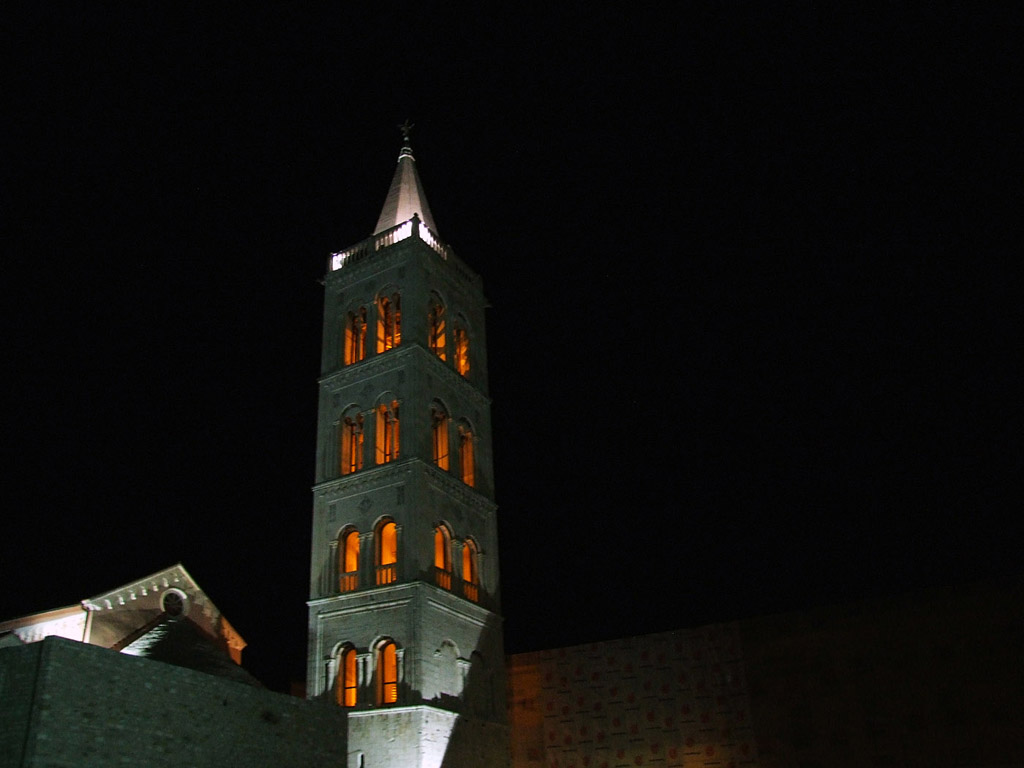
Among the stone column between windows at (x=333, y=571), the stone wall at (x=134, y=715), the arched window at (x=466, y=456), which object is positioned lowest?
the stone wall at (x=134, y=715)

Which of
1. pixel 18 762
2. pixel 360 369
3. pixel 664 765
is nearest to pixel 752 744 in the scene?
pixel 664 765

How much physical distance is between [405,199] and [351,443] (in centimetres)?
1124

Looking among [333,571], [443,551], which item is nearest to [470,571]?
[443,551]

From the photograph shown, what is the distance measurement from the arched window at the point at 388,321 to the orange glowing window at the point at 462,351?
284cm

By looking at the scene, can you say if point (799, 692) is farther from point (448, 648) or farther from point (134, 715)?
point (134, 715)

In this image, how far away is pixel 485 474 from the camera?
110 ft

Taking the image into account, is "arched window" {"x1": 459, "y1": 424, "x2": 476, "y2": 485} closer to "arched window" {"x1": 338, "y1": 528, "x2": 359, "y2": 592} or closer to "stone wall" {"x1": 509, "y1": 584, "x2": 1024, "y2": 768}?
"arched window" {"x1": 338, "y1": 528, "x2": 359, "y2": 592}

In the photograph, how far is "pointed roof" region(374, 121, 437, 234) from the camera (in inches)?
1460

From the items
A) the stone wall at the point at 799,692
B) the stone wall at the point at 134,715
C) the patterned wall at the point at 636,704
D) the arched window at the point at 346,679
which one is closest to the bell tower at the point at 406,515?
the arched window at the point at 346,679

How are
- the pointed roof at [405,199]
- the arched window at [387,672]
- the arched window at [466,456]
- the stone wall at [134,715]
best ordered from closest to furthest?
the stone wall at [134,715] < the arched window at [387,672] < the arched window at [466,456] < the pointed roof at [405,199]

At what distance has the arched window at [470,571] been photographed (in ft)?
100

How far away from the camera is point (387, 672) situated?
90.5 ft

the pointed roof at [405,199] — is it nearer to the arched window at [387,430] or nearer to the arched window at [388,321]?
the arched window at [388,321]

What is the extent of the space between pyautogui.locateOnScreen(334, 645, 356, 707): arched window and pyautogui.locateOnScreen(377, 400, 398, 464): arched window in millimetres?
6244
